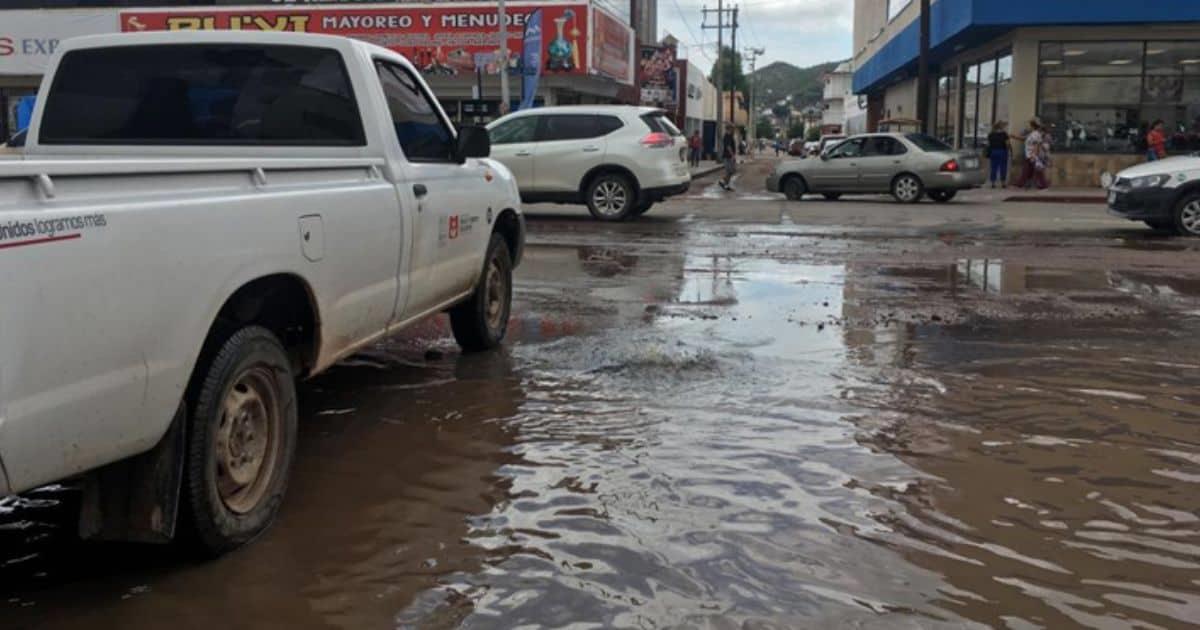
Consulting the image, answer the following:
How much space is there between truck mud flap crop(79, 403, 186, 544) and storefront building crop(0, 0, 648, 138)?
26597 millimetres

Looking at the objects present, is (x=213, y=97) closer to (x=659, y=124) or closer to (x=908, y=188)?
(x=659, y=124)

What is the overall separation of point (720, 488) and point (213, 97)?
3062 mm

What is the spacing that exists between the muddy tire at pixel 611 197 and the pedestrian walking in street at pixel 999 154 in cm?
1303

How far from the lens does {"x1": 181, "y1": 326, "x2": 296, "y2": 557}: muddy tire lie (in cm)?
337

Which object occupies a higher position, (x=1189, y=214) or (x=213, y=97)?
(x=213, y=97)

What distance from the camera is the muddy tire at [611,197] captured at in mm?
16969

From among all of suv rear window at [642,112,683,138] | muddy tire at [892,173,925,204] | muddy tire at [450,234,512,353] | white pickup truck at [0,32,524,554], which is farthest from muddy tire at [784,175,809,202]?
white pickup truck at [0,32,524,554]

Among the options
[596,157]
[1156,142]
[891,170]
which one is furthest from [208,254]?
[1156,142]

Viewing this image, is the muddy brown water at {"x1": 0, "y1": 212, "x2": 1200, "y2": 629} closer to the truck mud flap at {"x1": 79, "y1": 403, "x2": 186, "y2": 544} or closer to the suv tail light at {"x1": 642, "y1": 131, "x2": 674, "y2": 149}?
the truck mud flap at {"x1": 79, "y1": 403, "x2": 186, "y2": 544}

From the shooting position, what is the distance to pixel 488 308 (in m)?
6.92

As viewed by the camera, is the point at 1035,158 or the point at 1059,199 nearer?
the point at 1059,199

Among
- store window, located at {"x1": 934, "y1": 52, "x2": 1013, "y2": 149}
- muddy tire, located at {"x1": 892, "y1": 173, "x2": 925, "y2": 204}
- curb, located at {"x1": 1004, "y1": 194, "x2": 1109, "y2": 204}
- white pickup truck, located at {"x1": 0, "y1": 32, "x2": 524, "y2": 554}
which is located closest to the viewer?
white pickup truck, located at {"x1": 0, "y1": 32, "x2": 524, "y2": 554}

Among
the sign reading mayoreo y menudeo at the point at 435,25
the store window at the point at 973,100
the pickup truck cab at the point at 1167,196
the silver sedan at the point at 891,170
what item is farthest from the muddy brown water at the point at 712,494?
the sign reading mayoreo y menudeo at the point at 435,25

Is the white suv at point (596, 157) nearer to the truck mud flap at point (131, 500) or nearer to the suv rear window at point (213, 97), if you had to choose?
the suv rear window at point (213, 97)
